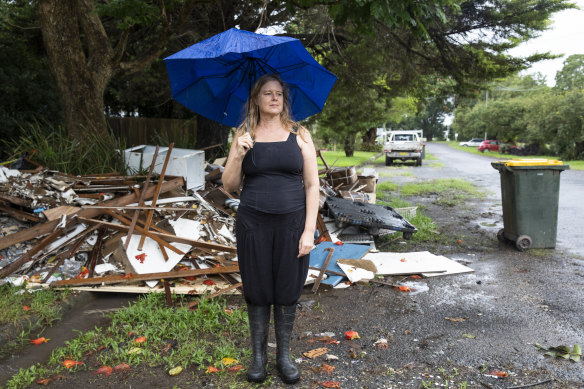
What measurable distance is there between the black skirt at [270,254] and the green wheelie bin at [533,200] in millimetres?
4737

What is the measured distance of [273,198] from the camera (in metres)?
2.91

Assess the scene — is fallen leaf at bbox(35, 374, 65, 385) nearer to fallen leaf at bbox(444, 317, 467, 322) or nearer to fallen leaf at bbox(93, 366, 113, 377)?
fallen leaf at bbox(93, 366, 113, 377)

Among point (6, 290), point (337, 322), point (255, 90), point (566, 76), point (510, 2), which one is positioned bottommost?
point (337, 322)

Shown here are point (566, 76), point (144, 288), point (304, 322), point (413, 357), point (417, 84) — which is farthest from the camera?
point (566, 76)

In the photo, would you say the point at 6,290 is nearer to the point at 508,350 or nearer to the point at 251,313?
the point at 251,313

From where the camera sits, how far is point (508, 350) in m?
3.61

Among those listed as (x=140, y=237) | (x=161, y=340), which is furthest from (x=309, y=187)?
(x=140, y=237)

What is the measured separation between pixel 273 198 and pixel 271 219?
0.45ft

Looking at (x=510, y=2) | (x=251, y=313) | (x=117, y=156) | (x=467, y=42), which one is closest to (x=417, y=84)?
(x=467, y=42)

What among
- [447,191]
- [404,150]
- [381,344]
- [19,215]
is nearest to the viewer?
[381,344]

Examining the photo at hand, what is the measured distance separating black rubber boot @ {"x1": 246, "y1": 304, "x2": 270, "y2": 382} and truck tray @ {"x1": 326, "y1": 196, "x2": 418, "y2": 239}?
3633 millimetres

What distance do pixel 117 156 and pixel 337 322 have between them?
5.09 metres

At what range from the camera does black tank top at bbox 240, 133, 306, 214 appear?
290 cm

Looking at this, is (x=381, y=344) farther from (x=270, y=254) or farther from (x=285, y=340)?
(x=270, y=254)
